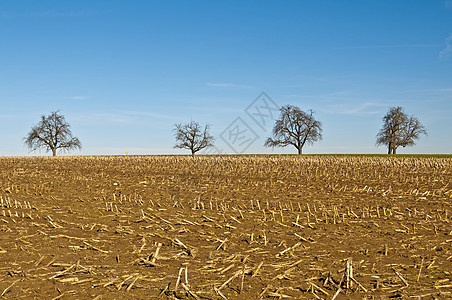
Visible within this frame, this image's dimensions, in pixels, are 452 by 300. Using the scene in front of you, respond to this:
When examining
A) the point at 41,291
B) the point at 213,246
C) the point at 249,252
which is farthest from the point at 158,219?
the point at 41,291

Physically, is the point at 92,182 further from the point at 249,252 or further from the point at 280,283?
the point at 280,283

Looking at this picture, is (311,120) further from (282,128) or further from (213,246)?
(213,246)

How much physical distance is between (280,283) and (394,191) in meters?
13.6

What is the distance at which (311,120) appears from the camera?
83.7 meters

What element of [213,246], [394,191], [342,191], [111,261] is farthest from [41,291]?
[394,191]

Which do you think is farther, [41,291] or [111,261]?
[111,261]

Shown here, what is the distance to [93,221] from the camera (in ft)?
38.7

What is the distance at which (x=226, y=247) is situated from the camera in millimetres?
8891

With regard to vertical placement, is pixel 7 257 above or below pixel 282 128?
below

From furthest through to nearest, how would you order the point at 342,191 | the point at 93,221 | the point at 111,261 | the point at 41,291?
the point at 342,191 < the point at 93,221 < the point at 111,261 < the point at 41,291

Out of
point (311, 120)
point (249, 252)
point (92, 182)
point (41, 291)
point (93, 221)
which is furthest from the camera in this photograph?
point (311, 120)

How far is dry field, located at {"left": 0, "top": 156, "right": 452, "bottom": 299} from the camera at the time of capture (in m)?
6.48

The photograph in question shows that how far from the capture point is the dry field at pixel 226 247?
21.2 feet

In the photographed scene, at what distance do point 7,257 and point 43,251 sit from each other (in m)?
0.72
